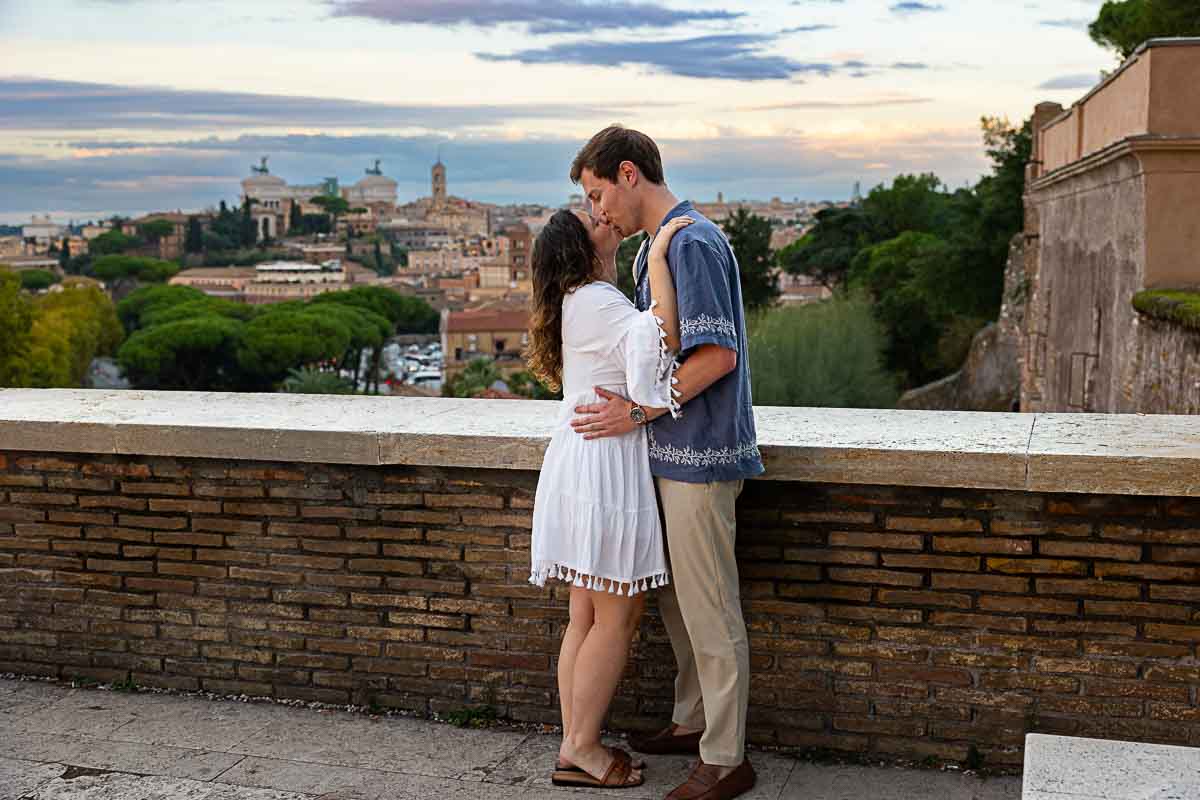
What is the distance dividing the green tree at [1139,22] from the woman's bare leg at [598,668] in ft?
65.7

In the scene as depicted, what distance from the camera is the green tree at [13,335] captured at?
5172 cm

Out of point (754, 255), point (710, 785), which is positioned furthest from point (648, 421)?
point (754, 255)

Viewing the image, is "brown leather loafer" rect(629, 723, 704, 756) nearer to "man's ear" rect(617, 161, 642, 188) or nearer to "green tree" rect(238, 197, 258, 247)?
"man's ear" rect(617, 161, 642, 188)

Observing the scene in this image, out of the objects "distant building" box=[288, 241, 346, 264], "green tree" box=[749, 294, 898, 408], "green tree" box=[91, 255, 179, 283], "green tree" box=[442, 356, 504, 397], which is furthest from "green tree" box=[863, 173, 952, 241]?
"distant building" box=[288, 241, 346, 264]

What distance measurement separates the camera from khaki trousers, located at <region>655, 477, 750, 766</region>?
11.3 feet

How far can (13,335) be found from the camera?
5244cm

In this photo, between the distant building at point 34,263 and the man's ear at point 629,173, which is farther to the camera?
the distant building at point 34,263

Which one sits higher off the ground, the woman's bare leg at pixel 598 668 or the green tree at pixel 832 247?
the green tree at pixel 832 247

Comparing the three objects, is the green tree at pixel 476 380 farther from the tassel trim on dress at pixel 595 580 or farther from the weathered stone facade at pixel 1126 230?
the tassel trim on dress at pixel 595 580

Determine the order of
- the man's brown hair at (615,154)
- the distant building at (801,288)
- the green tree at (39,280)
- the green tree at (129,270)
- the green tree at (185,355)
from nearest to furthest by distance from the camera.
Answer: the man's brown hair at (615,154) → the green tree at (185,355) → the distant building at (801,288) → the green tree at (39,280) → the green tree at (129,270)

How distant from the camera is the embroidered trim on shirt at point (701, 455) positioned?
3400 mm

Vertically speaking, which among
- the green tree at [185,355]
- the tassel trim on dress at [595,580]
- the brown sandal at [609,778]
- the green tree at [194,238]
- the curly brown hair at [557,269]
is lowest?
the green tree at [185,355]

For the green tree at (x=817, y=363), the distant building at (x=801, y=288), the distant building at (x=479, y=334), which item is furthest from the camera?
the distant building at (x=479, y=334)

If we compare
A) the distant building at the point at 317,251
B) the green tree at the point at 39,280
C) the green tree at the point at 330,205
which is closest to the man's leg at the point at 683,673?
the green tree at the point at 39,280
